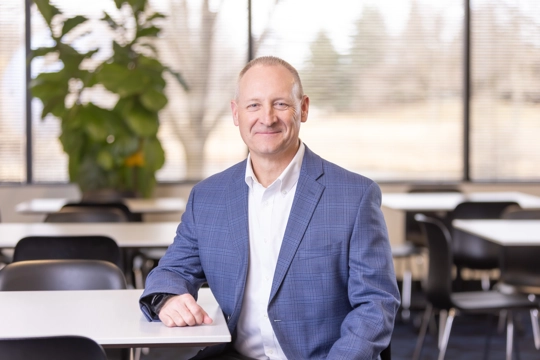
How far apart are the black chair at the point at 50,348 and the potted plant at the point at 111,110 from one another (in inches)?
189

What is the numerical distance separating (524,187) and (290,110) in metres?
6.00

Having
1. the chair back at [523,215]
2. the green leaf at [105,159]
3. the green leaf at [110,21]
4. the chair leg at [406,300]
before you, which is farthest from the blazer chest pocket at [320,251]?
the green leaf at [110,21]

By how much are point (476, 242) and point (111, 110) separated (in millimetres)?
3089

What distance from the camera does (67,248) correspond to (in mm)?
3447

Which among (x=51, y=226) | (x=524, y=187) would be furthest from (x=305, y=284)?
(x=524, y=187)

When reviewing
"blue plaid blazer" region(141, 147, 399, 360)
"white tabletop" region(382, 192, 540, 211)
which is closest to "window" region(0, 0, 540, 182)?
"white tabletop" region(382, 192, 540, 211)

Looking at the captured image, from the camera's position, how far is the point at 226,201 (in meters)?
2.47

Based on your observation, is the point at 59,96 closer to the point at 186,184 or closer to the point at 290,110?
the point at 186,184

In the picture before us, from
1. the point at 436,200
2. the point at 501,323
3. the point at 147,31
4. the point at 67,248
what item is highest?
the point at 147,31

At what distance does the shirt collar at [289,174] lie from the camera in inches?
95.6

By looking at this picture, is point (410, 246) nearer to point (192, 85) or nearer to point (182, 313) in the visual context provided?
point (192, 85)

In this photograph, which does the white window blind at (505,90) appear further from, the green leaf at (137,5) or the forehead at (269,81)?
the forehead at (269,81)

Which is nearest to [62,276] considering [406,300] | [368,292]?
[368,292]

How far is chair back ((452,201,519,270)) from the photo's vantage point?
5.59m
